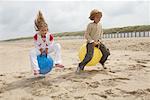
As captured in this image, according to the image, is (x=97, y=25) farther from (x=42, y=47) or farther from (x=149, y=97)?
(x=149, y=97)

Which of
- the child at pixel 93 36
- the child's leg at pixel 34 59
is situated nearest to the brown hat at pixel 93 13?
the child at pixel 93 36

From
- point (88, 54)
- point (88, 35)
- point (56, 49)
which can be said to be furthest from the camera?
point (88, 35)

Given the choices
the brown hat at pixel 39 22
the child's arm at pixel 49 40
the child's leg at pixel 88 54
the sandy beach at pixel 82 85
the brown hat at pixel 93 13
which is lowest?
the sandy beach at pixel 82 85

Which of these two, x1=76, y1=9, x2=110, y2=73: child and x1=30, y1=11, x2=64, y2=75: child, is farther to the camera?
x1=76, y1=9, x2=110, y2=73: child

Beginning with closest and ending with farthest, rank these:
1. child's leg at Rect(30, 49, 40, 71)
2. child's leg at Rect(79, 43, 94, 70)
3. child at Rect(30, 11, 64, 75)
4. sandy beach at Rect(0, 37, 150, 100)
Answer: sandy beach at Rect(0, 37, 150, 100), child's leg at Rect(30, 49, 40, 71), child at Rect(30, 11, 64, 75), child's leg at Rect(79, 43, 94, 70)

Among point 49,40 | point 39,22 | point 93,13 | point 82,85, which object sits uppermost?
point 93,13

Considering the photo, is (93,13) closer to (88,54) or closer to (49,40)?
(88,54)

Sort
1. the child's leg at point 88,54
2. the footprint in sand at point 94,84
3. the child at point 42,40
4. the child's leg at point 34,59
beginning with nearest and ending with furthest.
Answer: the footprint in sand at point 94,84 → the child's leg at point 34,59 → the child at point 42,40 → the child's leg at point 88,54

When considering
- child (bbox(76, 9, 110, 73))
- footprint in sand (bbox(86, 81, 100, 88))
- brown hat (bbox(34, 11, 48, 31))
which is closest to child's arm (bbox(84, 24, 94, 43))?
child (bbox(76, 9, 110, 73))

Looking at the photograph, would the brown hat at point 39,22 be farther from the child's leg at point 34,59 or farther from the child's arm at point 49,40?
the child's leg at point 34,59

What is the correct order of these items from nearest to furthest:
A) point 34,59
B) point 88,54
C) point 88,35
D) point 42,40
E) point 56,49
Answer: point 34,59 < point 42,40 < point 56,49 < point 88,54 < point 88,35

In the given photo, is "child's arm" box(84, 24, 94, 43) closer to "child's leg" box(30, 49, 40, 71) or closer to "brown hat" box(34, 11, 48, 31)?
"brown hat" box(34, 11, 48, 31)

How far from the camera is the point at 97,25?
775cm

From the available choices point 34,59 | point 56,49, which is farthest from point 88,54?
point 34,59
